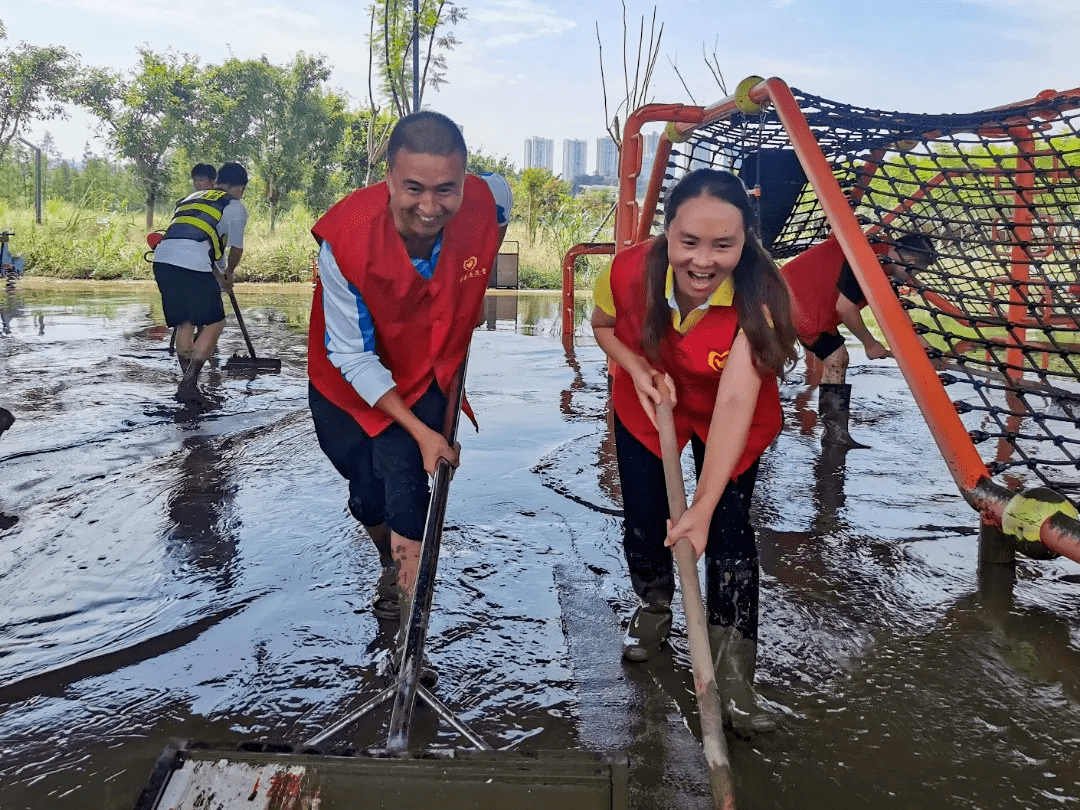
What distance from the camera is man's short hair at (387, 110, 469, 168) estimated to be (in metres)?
2.11

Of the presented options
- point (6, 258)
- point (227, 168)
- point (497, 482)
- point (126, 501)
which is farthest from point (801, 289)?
point (6, 258)

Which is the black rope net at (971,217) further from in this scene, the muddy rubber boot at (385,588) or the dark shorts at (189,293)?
the dark shorts at (189,293)

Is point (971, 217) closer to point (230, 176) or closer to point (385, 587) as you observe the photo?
point (385, 587)

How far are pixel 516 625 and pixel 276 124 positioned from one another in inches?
1148

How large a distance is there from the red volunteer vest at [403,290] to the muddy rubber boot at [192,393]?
3159 mm

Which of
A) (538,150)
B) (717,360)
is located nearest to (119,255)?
(717,360)

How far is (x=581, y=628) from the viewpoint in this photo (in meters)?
2.55

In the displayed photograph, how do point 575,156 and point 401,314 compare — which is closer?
point 401,314

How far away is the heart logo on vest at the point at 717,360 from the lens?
2.06 meters

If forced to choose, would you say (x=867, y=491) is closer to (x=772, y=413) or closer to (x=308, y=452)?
(x=772, y=413)

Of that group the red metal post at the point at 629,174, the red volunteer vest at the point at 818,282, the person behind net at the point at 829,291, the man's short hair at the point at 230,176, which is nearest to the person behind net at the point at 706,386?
the person behind net at the point at 829,291

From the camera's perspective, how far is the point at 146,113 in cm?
2645

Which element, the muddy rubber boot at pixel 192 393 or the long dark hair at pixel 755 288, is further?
the muddy rubber boot at pixel 192 393

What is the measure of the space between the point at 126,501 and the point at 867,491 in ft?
10.0
